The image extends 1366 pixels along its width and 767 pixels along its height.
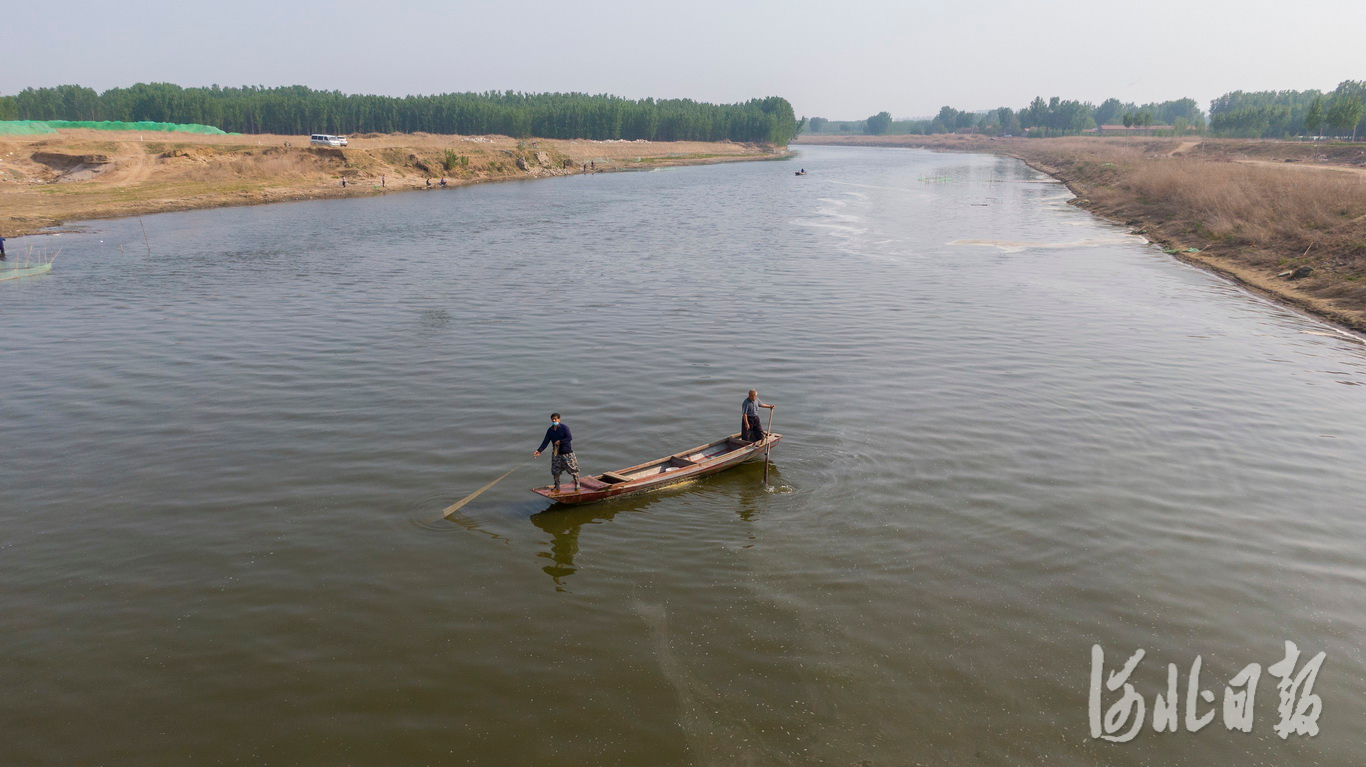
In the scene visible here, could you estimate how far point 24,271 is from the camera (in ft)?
156

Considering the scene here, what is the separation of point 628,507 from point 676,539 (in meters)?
2.02

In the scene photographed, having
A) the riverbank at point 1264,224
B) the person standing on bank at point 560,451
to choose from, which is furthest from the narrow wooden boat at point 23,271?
the riverbank at point 1264,224

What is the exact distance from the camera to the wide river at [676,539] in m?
12.9

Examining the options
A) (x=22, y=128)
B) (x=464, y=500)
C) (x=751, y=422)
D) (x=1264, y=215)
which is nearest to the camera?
(x=464, y=500)

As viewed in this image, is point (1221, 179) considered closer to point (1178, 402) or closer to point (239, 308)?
point (1178, 402)

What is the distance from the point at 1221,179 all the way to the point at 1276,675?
69.3 m

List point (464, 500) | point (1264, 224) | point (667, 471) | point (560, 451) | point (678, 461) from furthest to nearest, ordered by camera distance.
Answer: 1. point (1264, 224)
2. point (678, 461)
3. point (667, 471)
4. point (560, 451)
5. point (464, 500)

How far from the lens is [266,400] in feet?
88.0

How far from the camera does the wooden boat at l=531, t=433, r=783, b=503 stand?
63.9 ft

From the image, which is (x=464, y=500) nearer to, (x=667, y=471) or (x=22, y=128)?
(x=667, y=471)

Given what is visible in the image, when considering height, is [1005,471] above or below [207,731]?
above

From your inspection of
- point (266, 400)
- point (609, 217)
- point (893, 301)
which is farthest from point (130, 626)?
point (609, 217)

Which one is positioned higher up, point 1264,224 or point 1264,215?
point 1264,215

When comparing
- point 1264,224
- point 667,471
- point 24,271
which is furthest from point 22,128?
point 1264,224
